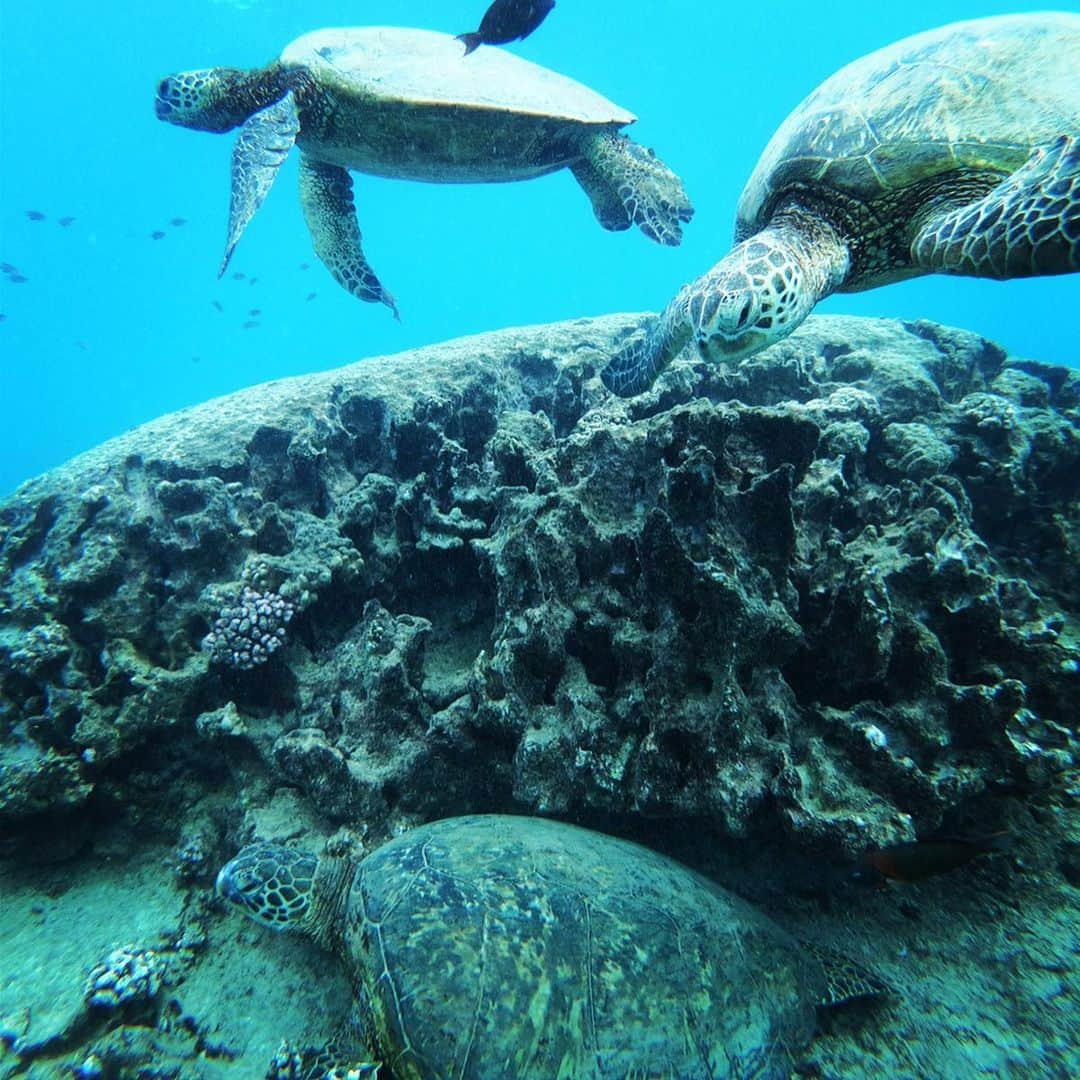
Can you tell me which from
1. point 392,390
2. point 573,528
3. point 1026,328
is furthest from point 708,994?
point 1026,328

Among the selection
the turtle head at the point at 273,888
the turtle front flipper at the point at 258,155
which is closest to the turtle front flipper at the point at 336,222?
the turtle front flipper at the point at 258,155

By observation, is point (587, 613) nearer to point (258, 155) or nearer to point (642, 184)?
point (258, 155)

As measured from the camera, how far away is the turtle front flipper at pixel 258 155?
4.87 m

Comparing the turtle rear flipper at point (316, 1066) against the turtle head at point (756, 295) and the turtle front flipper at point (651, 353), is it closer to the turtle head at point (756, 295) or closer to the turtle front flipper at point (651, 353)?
the turtle head at point (756, 295)

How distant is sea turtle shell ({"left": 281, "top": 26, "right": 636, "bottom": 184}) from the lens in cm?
499

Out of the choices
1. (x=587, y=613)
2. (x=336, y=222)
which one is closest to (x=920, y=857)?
(x=587, y=613)

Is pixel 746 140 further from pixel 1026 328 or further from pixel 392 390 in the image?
pixel 392 390

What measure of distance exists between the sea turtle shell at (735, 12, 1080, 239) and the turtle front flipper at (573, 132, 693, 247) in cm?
194

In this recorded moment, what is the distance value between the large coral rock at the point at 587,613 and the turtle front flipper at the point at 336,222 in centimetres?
284

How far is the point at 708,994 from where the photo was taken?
192 cm

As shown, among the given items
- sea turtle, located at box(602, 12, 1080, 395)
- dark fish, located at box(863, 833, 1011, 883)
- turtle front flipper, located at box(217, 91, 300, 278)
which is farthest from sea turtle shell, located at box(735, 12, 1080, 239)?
turtle front flipper, located at box(217, 91, 300, 278)

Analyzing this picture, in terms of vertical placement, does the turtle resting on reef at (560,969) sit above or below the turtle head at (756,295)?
below

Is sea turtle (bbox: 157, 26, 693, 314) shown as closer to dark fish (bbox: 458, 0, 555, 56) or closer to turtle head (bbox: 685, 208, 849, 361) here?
dark fish (bbox: 458, 0, 555, 56)

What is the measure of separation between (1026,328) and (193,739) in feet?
353
